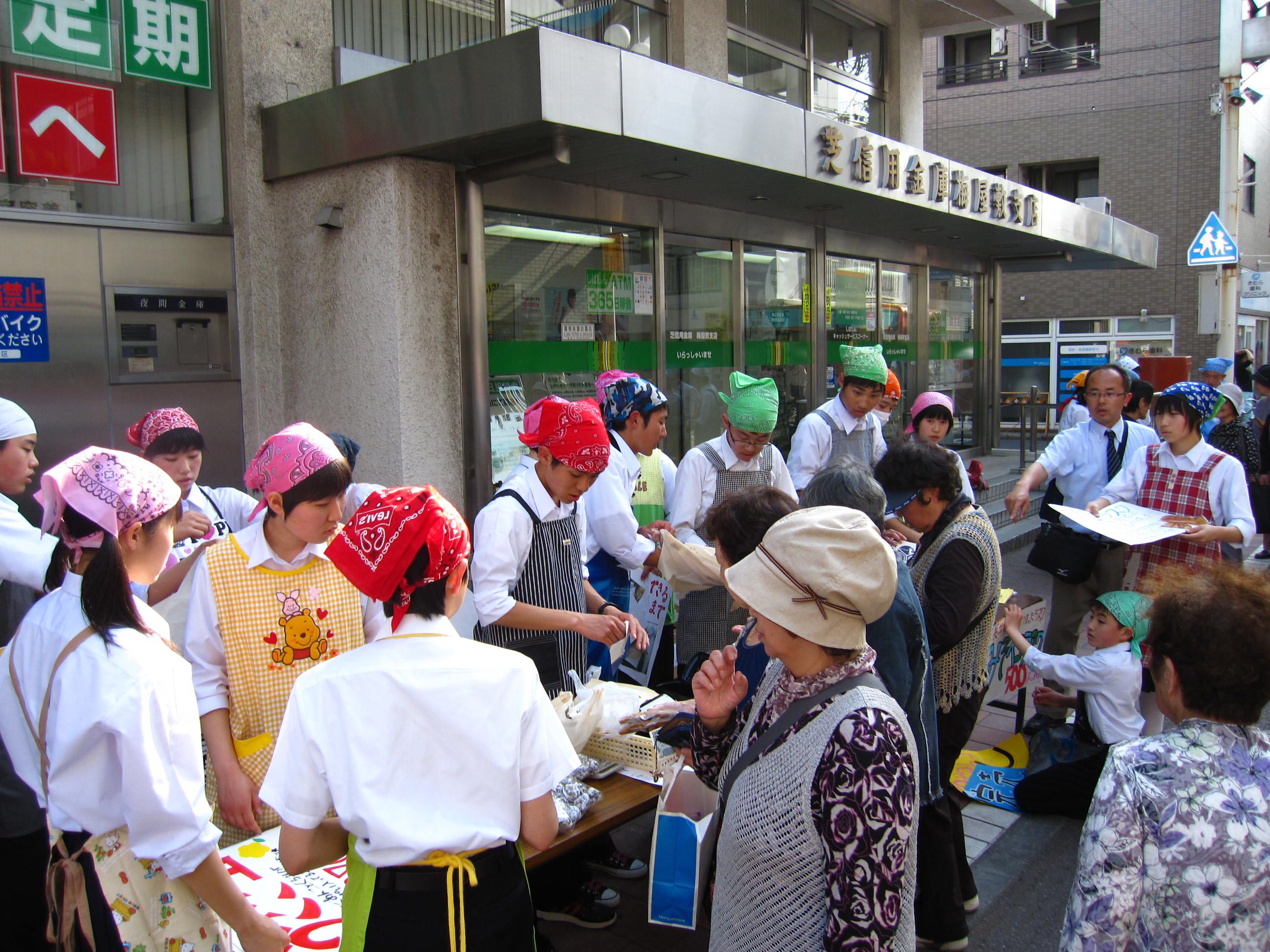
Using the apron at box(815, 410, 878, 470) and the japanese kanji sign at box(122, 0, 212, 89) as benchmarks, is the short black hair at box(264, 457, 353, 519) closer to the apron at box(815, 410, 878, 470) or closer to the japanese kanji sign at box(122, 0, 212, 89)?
the apron at box(815, 410, 878, 470)

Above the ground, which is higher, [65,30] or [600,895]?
[65,30]

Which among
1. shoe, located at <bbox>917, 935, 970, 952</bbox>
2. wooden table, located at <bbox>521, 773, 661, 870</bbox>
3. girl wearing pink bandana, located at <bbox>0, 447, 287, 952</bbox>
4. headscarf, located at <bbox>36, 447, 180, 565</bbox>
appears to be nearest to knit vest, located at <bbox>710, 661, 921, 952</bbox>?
Answer: wooden table, located at <bbox>521, 773, 661, 870</bbox>

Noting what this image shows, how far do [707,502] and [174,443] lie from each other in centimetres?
249

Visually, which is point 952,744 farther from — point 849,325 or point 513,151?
point 849,325

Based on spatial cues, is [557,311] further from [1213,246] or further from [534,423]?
[1213,246]

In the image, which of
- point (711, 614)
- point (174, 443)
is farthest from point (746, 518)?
point (174, 443)

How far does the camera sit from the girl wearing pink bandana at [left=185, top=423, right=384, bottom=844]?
8.54ft

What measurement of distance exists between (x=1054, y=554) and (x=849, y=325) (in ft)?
18.2

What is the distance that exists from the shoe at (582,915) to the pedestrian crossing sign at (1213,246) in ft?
46.3

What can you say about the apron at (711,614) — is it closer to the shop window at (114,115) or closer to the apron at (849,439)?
the apron at (849,439)

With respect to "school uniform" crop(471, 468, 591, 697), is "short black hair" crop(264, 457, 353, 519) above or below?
above

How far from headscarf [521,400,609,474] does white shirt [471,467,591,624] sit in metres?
0.18

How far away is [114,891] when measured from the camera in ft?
6.55

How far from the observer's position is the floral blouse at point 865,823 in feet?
5.85
